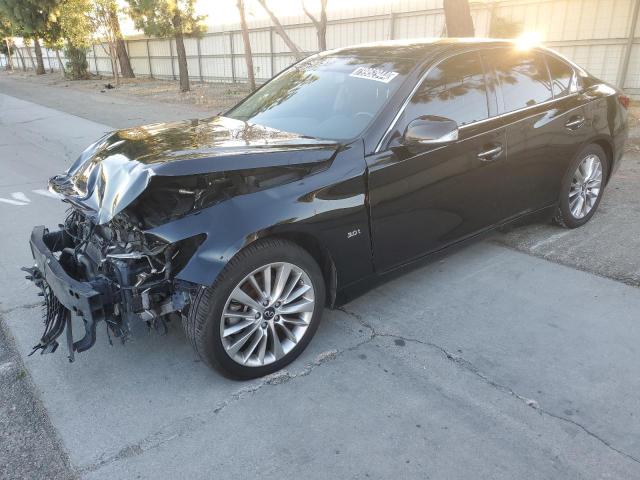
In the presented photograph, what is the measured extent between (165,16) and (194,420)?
1827cm

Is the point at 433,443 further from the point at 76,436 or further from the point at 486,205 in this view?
the point at 486,205

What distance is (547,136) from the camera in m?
4.25

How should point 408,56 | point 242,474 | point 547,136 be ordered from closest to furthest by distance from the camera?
point 242,474
point 408,56
point 547,136

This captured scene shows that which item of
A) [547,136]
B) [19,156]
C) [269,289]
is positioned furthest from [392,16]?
[269,289]

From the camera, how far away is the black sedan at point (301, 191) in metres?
2.60

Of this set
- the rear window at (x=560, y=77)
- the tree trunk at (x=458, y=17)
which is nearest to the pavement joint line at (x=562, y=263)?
the rear window at (x=560, y=77)

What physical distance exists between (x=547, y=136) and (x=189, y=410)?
11.3 feet

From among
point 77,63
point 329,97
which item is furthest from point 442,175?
point 77,63

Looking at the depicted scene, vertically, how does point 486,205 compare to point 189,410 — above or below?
above

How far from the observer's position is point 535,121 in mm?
4109

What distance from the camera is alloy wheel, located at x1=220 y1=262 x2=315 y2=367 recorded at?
108 inches

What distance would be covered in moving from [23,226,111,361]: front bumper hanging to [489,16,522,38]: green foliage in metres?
11.9

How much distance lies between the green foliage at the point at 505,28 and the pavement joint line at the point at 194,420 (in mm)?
11516

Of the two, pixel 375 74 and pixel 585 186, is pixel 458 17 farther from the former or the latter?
pixel 375 74
